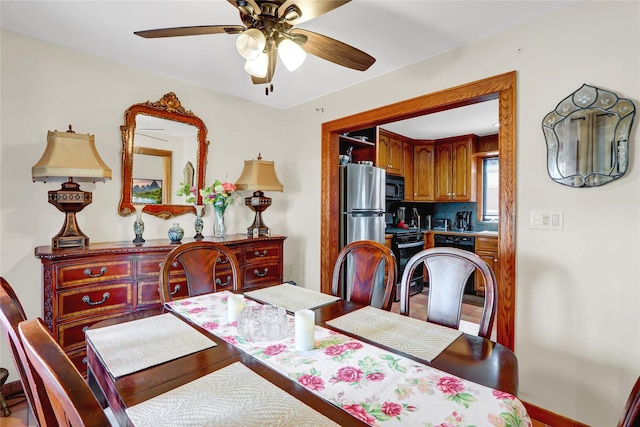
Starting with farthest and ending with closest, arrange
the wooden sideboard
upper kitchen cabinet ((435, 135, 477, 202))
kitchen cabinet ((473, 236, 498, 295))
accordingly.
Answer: upper kitchen cabinet ((435, 135, 477, 202)) < kitchen cabinet ((473, 236, 498, 295)) < the wooden sideboard

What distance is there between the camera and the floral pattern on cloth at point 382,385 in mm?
719

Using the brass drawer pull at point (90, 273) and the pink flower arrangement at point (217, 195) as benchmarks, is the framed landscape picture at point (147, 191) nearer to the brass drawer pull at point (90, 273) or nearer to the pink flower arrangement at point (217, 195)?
the pink flower arrangement at point (217, 195)

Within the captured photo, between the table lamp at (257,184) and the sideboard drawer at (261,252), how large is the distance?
0.60ft

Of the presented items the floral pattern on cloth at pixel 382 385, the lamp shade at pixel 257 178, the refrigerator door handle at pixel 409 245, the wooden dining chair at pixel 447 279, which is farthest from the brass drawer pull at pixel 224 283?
the refrigerator door handle at pixel 409 245

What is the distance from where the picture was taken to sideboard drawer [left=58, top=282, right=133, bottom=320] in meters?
1.92

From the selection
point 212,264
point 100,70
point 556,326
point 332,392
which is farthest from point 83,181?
point 556,326

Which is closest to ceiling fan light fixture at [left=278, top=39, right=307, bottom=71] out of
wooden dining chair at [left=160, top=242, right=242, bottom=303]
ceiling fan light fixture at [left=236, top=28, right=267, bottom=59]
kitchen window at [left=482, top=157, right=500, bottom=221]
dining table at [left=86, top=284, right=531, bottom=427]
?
ceiling fan light fixture at [left=236, top=28, right=267, bottom=59]

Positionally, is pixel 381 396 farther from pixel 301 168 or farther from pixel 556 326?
pixel 301 168

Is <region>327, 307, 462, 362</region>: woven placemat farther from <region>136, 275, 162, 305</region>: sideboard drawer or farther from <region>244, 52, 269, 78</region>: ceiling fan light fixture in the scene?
<region>136, 275, 162, 305</region>: sideboard drawer

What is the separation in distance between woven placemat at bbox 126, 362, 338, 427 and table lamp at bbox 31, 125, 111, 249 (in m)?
1.80

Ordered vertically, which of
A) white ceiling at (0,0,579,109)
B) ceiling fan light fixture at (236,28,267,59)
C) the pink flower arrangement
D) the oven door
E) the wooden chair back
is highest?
white ceiling at (0,0,579,109)

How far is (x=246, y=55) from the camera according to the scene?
1353 millimetres

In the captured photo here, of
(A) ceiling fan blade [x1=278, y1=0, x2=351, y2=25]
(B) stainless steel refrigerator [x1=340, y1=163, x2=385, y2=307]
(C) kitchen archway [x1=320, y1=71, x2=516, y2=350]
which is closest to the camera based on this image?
(A) ceiling fan blade [x1=278, y1=0, x2=351, y2=25]

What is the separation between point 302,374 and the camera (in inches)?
35.2
